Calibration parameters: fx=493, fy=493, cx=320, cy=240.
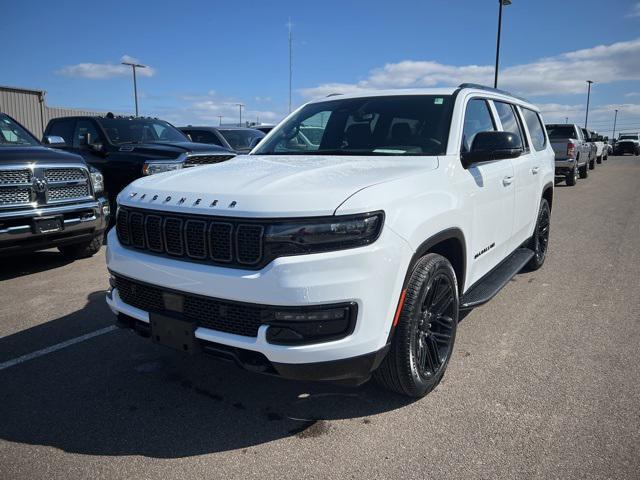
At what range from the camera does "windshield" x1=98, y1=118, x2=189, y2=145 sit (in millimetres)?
8750

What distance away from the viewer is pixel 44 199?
18.4 ft

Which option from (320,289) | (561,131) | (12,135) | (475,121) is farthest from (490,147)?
(561,131)

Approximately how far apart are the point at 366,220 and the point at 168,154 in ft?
20.7

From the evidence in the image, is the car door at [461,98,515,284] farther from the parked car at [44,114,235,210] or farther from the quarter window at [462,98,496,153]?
the parked car at [44,114,235,210]

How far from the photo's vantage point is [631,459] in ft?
7.84

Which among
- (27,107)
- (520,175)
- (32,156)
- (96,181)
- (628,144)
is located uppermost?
(27,107)

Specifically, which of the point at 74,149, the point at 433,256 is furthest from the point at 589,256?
the point at 74,149

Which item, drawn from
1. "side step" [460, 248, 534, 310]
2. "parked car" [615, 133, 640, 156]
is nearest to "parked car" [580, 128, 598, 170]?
"side step" [460, 248, 534, 310]

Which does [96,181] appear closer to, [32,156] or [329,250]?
[32,156]

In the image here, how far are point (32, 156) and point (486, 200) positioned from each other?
4.99m

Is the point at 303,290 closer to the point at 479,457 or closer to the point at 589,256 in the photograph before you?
the point at 479,457

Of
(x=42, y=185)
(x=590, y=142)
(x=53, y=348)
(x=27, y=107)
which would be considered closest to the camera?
(x=53, y=348)

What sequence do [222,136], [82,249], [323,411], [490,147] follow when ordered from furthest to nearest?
1. [222,136]
2. [82,249]
3. [490,147]
4. [323,411]

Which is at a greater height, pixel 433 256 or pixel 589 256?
pixel 433 256
